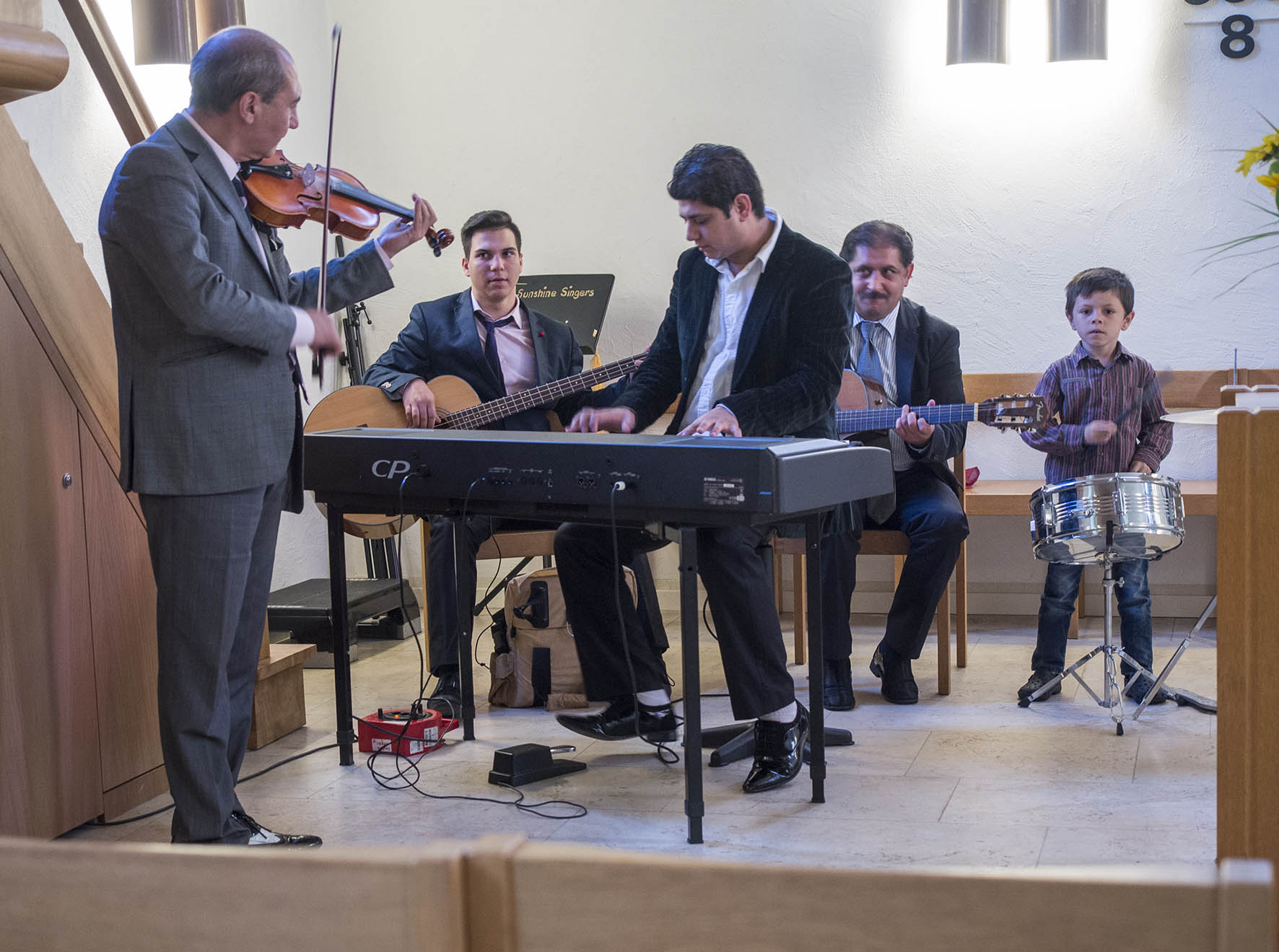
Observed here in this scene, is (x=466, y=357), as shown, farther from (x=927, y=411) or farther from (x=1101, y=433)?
(x=1101, y=433)

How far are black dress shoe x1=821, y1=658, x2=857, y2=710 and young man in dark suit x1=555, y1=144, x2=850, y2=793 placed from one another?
Result: 0.50 metres

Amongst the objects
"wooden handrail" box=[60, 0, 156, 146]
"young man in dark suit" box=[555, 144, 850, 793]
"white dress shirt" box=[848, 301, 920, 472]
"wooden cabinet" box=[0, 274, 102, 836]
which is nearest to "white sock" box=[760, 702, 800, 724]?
"young man in dark suit" box=[555, 144, 850, 793]

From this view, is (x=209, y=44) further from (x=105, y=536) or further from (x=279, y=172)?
(x=105, y=536)

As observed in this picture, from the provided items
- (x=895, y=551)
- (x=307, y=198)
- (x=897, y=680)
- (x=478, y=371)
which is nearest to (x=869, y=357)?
(x=895, y=551)

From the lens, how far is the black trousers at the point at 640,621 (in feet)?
8.79

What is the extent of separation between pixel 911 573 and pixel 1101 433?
0.62 meters

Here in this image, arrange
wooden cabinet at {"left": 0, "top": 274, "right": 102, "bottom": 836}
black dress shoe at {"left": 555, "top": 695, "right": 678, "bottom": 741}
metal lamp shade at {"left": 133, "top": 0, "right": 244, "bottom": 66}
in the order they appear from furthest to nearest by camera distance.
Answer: metal lamp shade at {"left": 133, "top": 0, "right": 244, "bottom": 66} → black dress shoe at {"left": 555, "top": 695, "right": 678, "bottom": 741} → wooden cabinet at {"left": 0, "top": 274, "right": 102, "bottom": 836}

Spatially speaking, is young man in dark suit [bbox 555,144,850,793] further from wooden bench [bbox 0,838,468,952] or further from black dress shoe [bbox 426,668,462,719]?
wooden bench [bbox 0,838,468,952]

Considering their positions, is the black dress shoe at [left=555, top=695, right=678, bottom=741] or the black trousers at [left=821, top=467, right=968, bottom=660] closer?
the black dress shoe at [left=555, top=695, right=678, bottom=741]

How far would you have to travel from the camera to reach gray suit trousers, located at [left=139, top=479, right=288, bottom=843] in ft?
7.30

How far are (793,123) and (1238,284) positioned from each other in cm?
165

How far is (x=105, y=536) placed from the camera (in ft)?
8.43

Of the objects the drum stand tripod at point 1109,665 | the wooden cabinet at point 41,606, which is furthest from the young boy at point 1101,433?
the wooden cabinet at point 41,606

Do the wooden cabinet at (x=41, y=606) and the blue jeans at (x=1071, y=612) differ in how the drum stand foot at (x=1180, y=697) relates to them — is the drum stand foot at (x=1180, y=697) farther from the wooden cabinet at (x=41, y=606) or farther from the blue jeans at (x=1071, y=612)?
the wooden cabinet at (x=41, y=606)
